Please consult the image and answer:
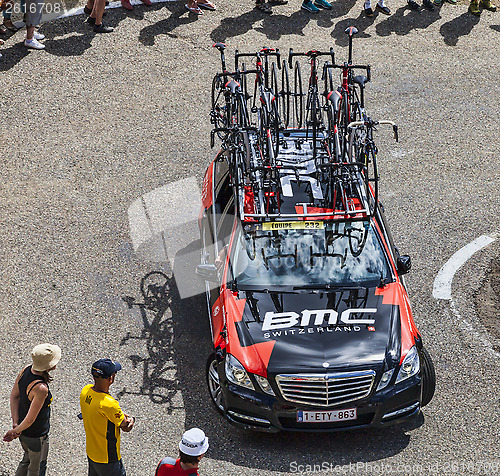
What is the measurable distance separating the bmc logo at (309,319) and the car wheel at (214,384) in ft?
2.26

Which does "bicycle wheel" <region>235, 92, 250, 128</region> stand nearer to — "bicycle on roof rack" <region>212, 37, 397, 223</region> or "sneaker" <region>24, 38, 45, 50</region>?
"bicycle on roof rack" <region>212, 37, 397, 223</region>

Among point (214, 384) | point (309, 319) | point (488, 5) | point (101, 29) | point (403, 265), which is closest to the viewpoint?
point (309, 319)

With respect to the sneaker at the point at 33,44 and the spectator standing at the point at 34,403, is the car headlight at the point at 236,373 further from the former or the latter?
the sneaker at the point at 33,44

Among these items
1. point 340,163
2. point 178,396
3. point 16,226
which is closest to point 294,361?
point 178,396

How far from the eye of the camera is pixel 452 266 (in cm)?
1048

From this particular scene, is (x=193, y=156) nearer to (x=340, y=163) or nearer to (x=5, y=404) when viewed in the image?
(x=340, y=163)

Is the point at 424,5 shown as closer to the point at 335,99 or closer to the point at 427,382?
the point at 335,99

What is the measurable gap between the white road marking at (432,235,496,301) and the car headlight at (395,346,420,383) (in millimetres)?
2363

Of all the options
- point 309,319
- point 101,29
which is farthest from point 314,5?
point 309,319

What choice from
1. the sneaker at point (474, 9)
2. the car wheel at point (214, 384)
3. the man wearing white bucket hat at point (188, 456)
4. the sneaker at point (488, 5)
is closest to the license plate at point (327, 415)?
the car wheel at point (214, 384)

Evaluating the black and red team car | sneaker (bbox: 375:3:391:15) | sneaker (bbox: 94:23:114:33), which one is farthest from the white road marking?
sneaker (bbox: 94:23:114:33)

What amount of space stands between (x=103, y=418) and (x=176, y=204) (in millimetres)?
5803

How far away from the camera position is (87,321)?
9.52 metres

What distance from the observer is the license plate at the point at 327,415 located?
293 inches
